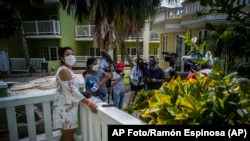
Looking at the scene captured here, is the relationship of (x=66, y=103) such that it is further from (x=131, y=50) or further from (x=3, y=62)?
(x=131, y=50)

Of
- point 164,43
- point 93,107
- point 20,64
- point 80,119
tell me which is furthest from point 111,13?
point 20,64

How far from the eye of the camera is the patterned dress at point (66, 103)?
2151 mm

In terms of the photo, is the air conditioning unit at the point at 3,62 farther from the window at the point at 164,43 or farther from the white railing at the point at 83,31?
the window at the point at 164,43

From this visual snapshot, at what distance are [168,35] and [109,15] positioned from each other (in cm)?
700

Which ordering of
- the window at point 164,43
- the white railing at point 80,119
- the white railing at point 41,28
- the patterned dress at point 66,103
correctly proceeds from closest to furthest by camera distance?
the white railing at point 80,119, the patterned dress at point 66,103, the window at point 164,43, the white railing at point 41,28

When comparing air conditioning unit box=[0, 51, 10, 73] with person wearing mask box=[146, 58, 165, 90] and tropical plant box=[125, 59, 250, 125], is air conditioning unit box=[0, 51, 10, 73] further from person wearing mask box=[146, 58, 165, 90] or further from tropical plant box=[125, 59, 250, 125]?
tropical plant box=[125, 59, 250, 125]

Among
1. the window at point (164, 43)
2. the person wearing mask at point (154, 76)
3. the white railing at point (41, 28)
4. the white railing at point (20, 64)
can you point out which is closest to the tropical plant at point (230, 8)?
the person wearing mask at point (154, 76)

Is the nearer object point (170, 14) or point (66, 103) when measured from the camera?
point (66, 103)

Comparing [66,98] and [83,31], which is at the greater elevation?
[83,31]

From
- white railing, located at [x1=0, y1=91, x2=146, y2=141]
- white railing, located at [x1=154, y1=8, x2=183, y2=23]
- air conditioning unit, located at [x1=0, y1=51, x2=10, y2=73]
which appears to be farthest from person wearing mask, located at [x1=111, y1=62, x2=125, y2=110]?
air conditioning unit, located at [x1=0, y1=51, x2=10, y2=73]

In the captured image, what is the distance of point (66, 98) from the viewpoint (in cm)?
220

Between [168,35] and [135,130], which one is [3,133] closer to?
[135,130]

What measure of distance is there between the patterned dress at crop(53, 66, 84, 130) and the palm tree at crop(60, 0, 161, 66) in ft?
16.3

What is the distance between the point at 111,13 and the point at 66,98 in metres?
5.30
